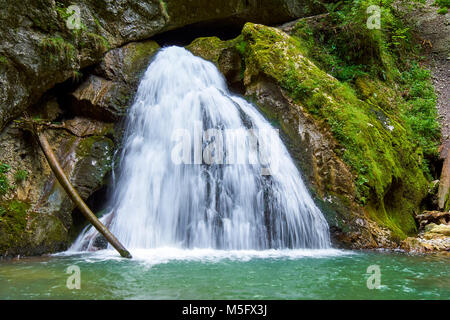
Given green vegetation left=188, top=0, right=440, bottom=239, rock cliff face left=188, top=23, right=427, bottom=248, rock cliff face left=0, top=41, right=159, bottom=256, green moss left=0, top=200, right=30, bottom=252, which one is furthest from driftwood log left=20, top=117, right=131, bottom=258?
green vegetation left=188, top=0, right=440, bottom=239

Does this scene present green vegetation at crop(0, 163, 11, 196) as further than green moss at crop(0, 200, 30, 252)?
Yes

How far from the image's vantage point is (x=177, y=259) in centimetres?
470

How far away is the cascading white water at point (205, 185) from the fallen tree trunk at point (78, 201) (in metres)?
0.73

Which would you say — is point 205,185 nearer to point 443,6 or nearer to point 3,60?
point 3,60

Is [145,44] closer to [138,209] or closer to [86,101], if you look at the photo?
[86,101]

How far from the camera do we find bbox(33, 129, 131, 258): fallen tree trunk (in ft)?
16.5

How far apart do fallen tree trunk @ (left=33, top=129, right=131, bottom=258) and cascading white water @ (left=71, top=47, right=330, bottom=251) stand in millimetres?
735

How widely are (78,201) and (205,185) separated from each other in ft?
7.23

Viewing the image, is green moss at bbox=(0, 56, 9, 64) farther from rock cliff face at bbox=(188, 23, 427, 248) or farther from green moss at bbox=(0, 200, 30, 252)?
rock cliff face at bbox=(188, 23, 427, 248)

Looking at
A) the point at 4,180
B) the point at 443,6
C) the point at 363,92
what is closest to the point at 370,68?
the point at 363,92

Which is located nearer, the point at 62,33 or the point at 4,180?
the point at 4,180

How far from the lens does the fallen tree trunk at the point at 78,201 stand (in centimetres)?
503

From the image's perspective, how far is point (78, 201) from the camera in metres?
5.34

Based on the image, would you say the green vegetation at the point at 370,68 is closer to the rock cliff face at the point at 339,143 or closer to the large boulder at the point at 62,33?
the rock cliff face at the point at 339,143
